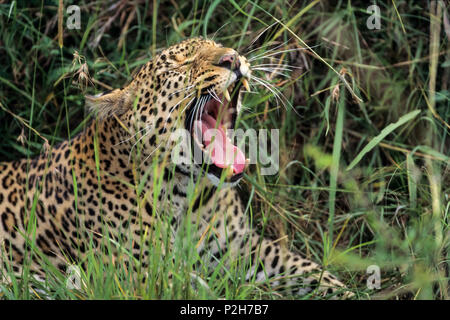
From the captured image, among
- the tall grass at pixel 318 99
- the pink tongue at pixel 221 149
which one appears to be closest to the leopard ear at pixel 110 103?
the tall grass at pixel 318 99

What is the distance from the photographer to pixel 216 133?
11.7 feet

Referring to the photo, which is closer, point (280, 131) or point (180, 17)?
point (280, 131)

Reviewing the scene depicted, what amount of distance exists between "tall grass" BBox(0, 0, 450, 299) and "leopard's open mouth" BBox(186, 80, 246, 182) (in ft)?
1.37

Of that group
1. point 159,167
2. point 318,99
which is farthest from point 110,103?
point 318,99

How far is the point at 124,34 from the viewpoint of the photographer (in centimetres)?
521

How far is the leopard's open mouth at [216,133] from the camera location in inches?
142

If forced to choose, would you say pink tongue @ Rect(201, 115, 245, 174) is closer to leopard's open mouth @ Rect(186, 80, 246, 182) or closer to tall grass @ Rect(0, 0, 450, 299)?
leopard's open mouth @ Rect(186, 80, 246, 182)

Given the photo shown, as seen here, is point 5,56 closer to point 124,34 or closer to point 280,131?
point 124,34

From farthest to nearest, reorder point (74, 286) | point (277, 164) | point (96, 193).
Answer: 1. point (277, 164)
2. point (96, 193)
3. point (74, 286)

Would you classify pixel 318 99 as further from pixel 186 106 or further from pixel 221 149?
pixel 186 106

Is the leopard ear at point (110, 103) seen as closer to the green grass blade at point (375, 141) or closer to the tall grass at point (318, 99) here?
the tall grass at point (318, 99)

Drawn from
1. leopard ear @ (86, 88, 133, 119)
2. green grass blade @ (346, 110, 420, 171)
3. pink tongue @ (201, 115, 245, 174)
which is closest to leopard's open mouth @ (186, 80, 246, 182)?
pink tongue @ (201, 115, 245, 174)

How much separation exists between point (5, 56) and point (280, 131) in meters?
2.13
